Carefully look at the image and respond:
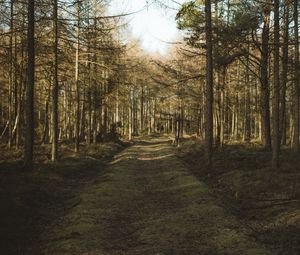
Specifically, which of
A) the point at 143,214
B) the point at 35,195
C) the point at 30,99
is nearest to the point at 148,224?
the point at 143,214

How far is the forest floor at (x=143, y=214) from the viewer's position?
7.00 metres

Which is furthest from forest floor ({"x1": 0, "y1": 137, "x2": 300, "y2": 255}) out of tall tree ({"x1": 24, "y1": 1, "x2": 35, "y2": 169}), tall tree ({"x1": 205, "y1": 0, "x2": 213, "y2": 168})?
tall tree ({"x1": 205, "y1": 0, "x2": 213, "y2": 168})

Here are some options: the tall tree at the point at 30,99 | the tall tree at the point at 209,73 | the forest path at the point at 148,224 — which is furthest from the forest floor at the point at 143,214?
the tall tree at the point at 209,73

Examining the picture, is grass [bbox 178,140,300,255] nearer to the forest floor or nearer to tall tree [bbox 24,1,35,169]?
the forest floor

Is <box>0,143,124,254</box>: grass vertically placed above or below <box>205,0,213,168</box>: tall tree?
below

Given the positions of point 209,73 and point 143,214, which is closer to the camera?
point 143,214

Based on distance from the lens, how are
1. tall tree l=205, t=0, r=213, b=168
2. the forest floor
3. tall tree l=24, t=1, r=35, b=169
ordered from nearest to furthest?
the forest floor → tall tree l=24, t=1, r=35, b=169 → tall tree l=205, t=0, r=213, b=168

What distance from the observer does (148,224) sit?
859cm

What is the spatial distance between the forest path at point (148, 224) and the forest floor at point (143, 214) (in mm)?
18

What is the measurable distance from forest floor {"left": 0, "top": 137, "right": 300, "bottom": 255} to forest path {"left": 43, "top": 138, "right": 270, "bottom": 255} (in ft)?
0.06

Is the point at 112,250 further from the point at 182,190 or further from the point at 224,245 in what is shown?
the point at 182,190

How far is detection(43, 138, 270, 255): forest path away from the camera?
22.4 feet

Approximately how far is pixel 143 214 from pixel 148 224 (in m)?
1.10

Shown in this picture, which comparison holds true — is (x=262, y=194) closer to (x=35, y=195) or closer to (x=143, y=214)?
(x=143, y=214)
